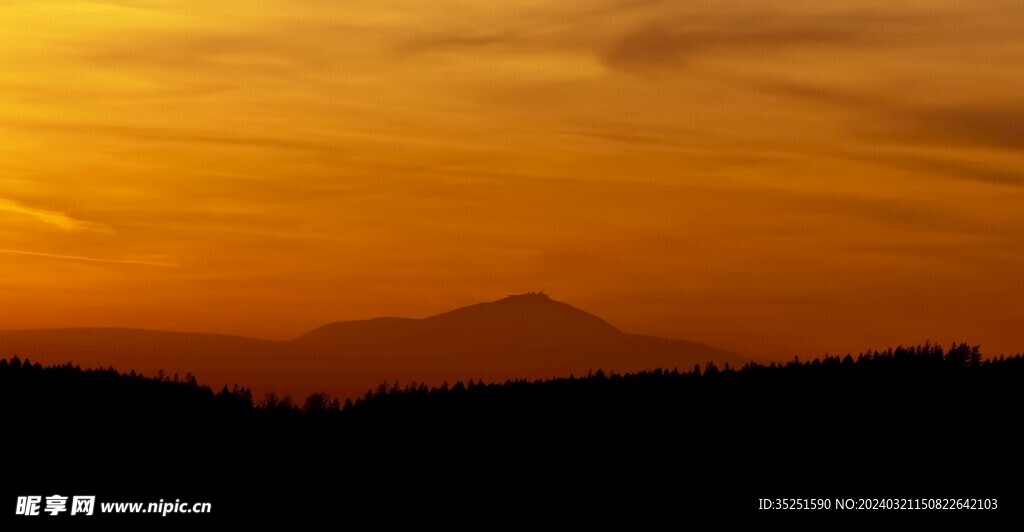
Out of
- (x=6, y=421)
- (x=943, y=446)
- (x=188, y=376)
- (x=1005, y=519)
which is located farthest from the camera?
(x=188, y=376)

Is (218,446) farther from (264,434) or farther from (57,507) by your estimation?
(57,507)

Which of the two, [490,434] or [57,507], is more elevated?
[490,434]

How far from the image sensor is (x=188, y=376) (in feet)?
224

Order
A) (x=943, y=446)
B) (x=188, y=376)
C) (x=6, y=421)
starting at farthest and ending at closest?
(x=188, y=376) → (x=6, y=421) → (x=943, y=446)

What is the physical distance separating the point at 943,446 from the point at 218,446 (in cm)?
2873

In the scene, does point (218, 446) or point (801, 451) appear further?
point (218, 446)

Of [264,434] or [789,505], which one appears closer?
[789,505]

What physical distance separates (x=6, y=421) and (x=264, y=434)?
33.8ft

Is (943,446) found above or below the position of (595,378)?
below

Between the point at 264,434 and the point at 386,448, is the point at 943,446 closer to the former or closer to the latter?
the point at 386,448

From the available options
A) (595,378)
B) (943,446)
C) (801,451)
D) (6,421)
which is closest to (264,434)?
(6,421)

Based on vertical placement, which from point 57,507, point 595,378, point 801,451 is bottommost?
point 57,507

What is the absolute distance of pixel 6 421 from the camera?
60.8 meters

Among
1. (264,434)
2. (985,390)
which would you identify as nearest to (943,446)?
(985,390)
